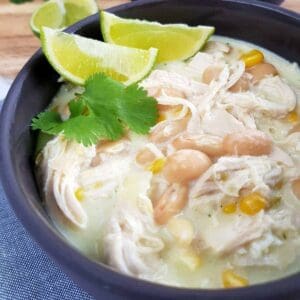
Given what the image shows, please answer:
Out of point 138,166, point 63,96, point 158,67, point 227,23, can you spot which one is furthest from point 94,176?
point 227,23

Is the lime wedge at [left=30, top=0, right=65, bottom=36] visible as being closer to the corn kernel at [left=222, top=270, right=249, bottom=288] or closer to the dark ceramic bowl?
the dark ceramic bowl

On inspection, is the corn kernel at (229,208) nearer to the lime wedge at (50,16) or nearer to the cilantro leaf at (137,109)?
the cilantro leaf at (137,109)

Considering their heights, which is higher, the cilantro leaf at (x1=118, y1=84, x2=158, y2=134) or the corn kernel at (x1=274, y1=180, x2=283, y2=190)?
the corn kernel at (x1=274, y1=180, x2=283, y2=190)

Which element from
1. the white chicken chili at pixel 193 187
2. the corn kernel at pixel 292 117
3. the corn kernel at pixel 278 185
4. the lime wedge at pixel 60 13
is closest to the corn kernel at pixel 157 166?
the white chicken chili at pixel 193 187

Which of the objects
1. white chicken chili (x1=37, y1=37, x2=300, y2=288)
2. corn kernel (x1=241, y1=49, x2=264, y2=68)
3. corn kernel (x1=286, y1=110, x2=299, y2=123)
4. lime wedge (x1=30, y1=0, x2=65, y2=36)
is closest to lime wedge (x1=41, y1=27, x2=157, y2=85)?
white chicken chili (x1=37, y1=37, x2=300, y2=288)

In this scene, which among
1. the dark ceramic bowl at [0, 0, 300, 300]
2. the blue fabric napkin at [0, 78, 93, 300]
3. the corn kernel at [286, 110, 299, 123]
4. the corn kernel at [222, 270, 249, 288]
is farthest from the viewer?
the corn kernel at [286, 110, 299, 123]

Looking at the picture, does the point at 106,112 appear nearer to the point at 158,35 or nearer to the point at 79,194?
the point at 79,194

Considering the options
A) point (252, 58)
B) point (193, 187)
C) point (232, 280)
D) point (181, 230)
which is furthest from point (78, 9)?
point (232, 280)
